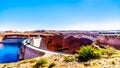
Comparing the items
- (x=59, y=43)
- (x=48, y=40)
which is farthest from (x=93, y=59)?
(x=48, y=40)

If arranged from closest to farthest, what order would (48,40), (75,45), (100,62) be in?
(100,62) → (75,45) → (48,40)

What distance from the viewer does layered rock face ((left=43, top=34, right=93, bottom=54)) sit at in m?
68.5

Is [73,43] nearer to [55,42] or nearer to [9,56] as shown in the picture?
[55,42]

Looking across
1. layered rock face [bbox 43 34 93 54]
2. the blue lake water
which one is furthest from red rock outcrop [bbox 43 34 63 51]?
the blue lake water

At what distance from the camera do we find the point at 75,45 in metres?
69.9

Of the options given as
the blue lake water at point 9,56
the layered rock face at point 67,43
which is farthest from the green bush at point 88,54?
the blue lake water at point 9,56

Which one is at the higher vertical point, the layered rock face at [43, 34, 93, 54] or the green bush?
the green bush

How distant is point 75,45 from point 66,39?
22.2 feet

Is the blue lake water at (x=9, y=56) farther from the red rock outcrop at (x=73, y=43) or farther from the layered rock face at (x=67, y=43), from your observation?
the red rock outcrop at (x=73, y=43)

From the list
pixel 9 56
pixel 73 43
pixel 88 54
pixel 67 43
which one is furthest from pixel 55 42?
pixel 88 54

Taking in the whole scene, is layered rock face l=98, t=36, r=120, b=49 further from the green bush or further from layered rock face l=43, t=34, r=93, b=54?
the green bush

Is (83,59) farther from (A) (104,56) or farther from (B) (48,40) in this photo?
(B) (48,40)

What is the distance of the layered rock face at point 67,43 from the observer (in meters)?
68.5

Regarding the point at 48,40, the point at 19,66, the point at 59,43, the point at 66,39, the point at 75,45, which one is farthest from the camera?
the point at 48,40
